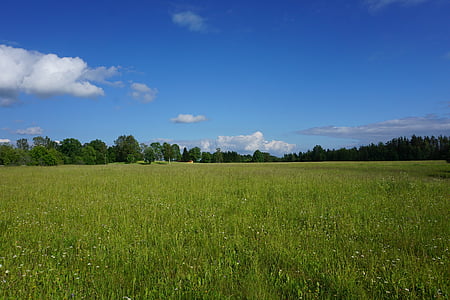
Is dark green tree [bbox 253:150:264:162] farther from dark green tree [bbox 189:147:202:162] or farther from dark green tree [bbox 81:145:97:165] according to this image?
dark green tree [bbox 81:145:97:165]

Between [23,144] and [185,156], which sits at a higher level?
[23,144]

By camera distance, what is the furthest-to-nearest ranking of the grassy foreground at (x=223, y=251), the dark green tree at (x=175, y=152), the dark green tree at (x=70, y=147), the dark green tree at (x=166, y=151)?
the dark green tree at (x=175, y=152), the dark green tree at (x=166, y=151), the dark green tree at (x=70, y=147), the grassy foreground at (x=223, y=251)

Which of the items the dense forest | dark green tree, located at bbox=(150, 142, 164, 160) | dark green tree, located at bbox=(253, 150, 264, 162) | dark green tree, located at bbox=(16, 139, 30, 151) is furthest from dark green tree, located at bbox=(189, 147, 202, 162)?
dark green tree, located at bbox=(16, 139, 30, 151)

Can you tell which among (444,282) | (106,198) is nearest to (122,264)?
(444,282)

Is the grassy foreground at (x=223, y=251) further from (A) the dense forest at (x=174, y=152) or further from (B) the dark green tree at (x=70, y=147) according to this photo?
(B) the dark green tree at (x=70, y=147)

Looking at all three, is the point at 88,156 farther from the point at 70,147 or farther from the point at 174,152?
the point at 174,152

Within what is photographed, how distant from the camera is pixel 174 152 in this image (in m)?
118

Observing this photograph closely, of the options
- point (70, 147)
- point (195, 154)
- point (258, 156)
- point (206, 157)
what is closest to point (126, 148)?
point (70, 147)

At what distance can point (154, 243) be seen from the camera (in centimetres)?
529

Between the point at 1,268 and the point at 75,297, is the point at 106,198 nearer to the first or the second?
the point at 1,268

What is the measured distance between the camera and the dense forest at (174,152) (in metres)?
80.4

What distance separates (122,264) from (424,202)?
11043 millimetres

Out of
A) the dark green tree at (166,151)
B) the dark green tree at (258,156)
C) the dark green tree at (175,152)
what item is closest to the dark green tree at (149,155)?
the dark green tree at (166,151)

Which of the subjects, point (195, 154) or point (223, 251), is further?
point (195, 154)
